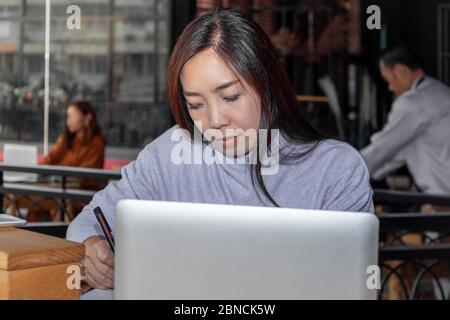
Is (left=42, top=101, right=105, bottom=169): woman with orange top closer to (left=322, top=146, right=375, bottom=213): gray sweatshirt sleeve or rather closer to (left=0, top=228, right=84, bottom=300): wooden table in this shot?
(left=322, top=146, right=375, bottom=213): gray sweatshirt sleeve

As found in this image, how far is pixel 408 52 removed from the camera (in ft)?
15.7

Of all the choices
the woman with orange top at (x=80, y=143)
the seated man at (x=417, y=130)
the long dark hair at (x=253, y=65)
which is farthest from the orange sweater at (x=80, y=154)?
the long dark hair at (x=253, y=65)

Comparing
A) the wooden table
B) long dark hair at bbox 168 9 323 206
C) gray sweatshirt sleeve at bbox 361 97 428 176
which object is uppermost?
long dark hair at bbox 168 9 323 206

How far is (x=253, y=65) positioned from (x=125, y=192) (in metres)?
0.44

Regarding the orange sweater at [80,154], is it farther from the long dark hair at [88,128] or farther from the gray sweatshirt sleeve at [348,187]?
the gray sweatshirt sleeve at [348,187]

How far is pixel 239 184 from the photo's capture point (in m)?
1.93

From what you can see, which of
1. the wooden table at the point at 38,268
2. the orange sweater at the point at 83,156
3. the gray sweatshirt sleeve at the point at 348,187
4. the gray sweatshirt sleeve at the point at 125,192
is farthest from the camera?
the orange sweater at the point at 83,156

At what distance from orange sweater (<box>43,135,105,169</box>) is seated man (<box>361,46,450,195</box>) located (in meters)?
2.20

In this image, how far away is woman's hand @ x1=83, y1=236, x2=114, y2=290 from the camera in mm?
1717

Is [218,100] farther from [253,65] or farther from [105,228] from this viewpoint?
[105,228]

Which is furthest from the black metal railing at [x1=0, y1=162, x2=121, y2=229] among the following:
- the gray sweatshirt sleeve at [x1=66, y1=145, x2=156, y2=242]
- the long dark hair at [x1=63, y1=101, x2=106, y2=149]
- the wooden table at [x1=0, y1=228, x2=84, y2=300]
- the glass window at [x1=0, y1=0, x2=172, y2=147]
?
the wooden table at [x1=0, y1=228, x2=84, y2=300]

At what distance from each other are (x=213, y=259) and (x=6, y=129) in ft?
25.2

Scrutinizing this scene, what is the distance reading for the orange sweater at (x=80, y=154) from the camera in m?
6.11

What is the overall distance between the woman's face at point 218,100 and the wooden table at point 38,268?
430 mm
